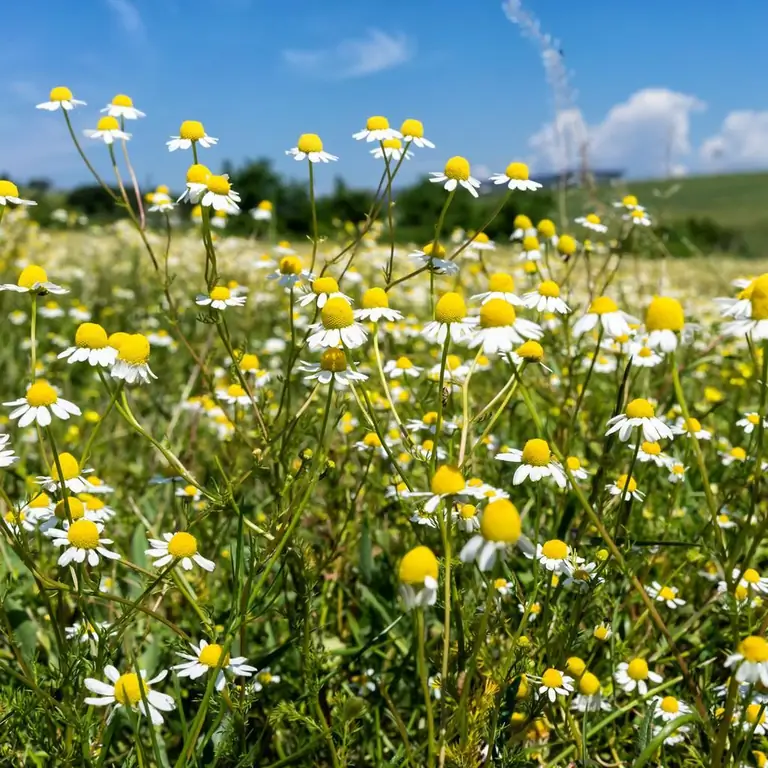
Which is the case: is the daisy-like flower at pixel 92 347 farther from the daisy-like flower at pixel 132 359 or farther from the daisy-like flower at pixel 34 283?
the daisy-like flower at pixel 34 283

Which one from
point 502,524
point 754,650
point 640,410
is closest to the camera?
point 502,524

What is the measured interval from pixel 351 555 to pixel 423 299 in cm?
362

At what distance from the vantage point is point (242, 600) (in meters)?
1.42

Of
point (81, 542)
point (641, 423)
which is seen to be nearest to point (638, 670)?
point (641, 423)

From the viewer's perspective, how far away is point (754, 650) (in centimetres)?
124

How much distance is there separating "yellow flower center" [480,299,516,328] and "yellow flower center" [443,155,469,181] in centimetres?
67

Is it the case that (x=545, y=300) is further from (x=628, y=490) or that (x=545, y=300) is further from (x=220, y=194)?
(x=220, y=194)

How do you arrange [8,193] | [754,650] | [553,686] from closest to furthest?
1. [754,650]
2. [553,686]
3. [8,193]

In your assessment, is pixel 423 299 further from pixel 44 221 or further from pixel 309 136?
pixel 44 221

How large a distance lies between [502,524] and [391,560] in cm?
150

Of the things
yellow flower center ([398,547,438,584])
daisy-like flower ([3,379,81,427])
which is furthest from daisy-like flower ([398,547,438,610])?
daisy-like flower ([3,379,81,427])

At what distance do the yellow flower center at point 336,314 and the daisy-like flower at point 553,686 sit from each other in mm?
807

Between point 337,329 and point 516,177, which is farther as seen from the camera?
point 516,177

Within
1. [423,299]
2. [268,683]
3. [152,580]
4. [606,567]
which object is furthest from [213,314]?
[423,299]
